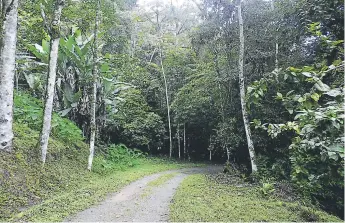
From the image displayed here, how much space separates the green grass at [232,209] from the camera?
21.2ft

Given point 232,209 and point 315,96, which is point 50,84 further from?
point 315,96

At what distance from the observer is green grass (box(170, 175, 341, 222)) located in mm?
6477

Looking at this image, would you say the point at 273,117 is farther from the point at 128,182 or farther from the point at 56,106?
the point at 56,106

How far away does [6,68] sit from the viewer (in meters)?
7.36

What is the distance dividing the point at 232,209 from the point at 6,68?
6589mm

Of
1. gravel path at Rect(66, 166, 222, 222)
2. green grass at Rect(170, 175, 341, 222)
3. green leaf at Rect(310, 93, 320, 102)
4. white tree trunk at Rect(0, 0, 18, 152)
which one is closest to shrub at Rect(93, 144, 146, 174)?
gravel path at Rect(66, 166, 222, 222)

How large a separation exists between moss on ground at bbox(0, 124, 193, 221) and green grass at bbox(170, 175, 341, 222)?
7.61 feet

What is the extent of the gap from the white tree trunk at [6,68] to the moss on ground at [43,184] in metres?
0.49

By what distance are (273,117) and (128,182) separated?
289 inches

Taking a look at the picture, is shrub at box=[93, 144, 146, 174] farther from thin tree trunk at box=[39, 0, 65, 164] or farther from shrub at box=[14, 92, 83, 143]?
thin tree trunk at box=[39, 0, 65, 164]

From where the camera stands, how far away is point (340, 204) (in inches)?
408

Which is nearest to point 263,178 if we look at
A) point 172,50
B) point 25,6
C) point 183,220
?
point 183,220

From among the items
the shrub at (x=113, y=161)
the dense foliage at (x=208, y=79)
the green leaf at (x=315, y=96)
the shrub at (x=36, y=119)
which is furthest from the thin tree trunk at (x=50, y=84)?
the green leaf at (x=315, y=96)

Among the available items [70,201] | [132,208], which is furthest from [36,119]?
[132,208]
